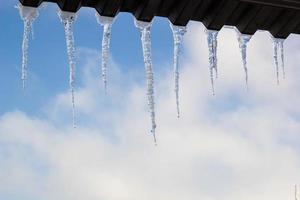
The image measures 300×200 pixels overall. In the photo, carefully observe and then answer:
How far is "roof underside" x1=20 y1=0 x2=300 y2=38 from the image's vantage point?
373cm

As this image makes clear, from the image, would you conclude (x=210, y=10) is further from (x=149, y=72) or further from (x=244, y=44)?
(x=149, y=72)

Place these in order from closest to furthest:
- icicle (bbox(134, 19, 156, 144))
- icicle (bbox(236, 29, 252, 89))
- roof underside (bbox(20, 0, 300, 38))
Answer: roof underside (bbox(20, 0, 300, 38)), icicle (bbox(236, 29, 252, 89)), icicle (bbox(134, 19, 156, 144))

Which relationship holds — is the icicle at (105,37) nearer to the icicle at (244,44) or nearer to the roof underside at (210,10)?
the roof underside at (210,10)

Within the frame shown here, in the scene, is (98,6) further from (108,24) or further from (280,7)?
(280,7)

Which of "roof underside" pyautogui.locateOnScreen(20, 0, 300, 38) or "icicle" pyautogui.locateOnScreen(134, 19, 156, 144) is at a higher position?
"roof underside" pyautogui.locateOnScreen(20, 0, 300, 38)

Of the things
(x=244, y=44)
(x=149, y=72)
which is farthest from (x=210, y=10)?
(x=149, y=72)

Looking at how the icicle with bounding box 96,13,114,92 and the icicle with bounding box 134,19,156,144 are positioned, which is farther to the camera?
the icicle with bounding box 134,19,156,144

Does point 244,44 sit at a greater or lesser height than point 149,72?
greater

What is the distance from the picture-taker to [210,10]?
389 centimetres

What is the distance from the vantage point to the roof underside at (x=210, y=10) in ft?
12.2

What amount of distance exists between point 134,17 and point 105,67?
5.68ft

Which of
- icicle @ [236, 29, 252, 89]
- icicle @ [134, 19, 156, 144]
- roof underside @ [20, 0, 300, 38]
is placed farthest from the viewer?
icicle @ [134, 19, 156, 144]

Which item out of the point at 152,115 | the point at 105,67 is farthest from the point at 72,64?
the point at 152,115

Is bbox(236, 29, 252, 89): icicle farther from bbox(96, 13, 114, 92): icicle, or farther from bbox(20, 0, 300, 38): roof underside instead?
bbox(96, 13, 114, 92): icicle
